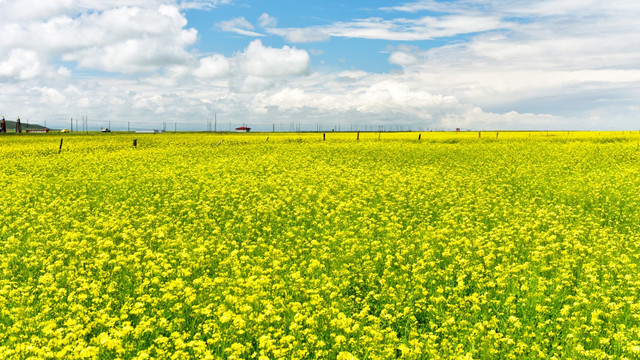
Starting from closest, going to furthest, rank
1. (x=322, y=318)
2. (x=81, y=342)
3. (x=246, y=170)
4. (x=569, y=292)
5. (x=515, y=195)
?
(x=81, y=342) → (x=322, y=318) → (x=569, y=292) → (x=515, y=195) → (x=246, y=170)

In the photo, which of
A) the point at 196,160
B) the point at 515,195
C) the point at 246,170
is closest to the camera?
the point at 515,195

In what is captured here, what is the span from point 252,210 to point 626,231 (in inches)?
536

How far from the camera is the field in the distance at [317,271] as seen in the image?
704cm

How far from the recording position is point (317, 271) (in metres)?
10.4

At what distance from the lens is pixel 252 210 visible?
16.6 m

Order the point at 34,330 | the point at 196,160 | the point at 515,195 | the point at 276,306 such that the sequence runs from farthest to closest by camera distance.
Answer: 1. the point at 196,160
2. the point at 515,195
3. the point at 276,306
4. the point at 34,330

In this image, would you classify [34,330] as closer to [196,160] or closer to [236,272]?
[236,272]

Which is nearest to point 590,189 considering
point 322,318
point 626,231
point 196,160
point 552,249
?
point 626,231

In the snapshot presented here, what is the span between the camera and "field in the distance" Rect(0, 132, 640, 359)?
7.04 m

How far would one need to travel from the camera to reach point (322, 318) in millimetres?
7777

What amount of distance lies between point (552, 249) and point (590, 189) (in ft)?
38.8

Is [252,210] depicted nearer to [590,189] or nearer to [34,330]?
[34,330]

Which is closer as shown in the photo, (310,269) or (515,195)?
(310,269)

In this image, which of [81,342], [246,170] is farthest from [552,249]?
[246,170]
